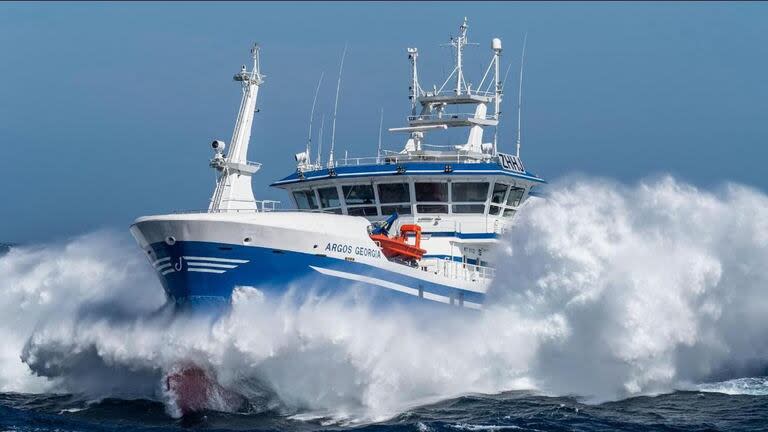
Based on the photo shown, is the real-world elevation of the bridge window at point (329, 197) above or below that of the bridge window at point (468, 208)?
above

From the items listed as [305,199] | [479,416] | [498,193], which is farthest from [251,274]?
[498,193]

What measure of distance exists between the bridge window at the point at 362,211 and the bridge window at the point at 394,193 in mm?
460

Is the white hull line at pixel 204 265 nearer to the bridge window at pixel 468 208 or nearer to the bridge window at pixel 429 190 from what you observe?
the bridge window at pixel 429 190

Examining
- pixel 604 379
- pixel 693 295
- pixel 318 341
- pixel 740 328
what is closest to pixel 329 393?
pixel 318 341

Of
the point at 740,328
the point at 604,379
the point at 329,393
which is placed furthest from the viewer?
the point at 740,328

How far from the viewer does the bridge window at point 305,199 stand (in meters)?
35.5

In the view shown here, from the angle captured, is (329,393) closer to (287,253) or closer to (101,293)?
(287,253)

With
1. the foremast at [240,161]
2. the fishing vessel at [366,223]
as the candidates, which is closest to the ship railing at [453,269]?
the fishing vessel at [366,223]

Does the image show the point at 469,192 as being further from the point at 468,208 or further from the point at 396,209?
the point at 396,209

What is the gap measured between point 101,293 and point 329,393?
27.7 feet

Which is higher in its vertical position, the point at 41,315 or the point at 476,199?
the point at 476,199

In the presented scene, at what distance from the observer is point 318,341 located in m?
26.7

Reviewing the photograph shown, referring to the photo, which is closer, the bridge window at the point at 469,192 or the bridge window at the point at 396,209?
the bridge window at the point at 396,209

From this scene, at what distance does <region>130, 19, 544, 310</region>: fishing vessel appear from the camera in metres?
27.4
